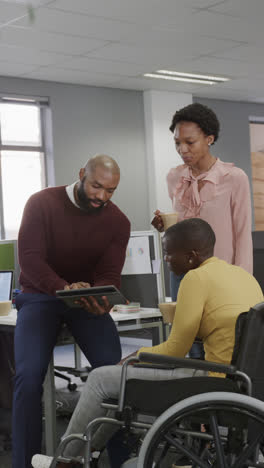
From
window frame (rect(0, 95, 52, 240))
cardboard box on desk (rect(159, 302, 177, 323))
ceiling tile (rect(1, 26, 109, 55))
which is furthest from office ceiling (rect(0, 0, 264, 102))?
cardboard box on desk (rect(159, 302, 177, 323))

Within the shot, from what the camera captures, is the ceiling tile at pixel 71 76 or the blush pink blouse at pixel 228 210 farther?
the ceiling tile at pixel 71 76

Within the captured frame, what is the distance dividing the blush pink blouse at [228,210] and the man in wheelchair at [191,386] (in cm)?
40

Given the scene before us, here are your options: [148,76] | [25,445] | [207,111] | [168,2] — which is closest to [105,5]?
[168,2]

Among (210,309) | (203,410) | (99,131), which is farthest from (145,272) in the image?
(99,131)

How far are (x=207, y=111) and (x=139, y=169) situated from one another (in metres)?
5.74

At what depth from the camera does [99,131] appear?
8.02 metres

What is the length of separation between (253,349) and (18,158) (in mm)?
6120

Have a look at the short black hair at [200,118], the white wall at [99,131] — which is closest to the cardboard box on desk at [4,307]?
the short black hair at [200,118]

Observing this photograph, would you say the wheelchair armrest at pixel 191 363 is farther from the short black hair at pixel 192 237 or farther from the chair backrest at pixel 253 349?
the short black hair at pixel 192 237

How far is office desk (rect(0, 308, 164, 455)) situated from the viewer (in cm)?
274

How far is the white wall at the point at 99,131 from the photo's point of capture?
7.62 meters

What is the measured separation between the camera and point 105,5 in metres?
5.21

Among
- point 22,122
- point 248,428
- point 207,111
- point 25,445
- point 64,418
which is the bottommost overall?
point 64,418

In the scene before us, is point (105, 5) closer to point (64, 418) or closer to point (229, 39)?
point (229, 39)
